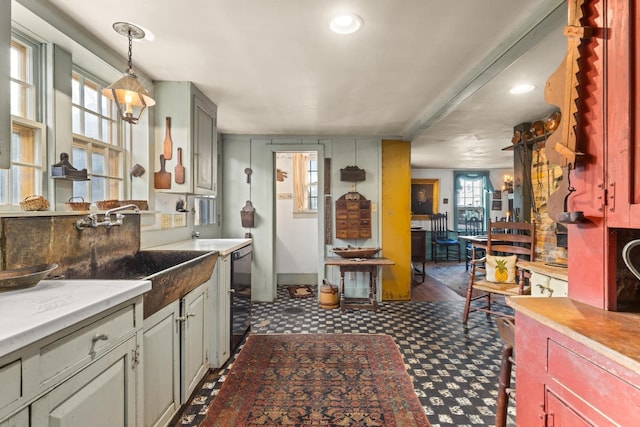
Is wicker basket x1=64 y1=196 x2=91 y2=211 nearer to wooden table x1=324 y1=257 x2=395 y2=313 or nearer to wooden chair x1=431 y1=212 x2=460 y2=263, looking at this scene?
wooden table x1=324 y1=257 x2=395 y2=313

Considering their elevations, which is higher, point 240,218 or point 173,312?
point 240,218

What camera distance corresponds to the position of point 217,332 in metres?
2.36

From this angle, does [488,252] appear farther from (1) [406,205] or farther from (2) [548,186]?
(1) [406,205]

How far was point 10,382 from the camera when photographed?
735mm

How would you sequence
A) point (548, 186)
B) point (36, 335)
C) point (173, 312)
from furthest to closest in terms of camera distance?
1. point (548, 186)
2. point (173, 312)
3. point (36, 335)

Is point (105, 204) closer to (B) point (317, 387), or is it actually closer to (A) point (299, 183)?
(B) point (317, 387)

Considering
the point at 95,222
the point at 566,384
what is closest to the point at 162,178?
the point at 95,222

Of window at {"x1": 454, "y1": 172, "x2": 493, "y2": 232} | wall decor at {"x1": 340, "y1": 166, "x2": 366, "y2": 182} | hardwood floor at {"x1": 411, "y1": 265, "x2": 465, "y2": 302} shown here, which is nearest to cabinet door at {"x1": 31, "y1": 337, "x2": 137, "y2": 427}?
wall decor at {"x1": 340, "y1": 166, "x2": 366, "y2": 182}

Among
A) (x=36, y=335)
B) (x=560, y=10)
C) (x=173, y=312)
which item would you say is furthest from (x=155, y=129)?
(x=560, y=10)

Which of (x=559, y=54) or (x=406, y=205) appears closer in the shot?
(x=559, y=54)

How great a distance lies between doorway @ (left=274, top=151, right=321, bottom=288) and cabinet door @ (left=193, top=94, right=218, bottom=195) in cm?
225

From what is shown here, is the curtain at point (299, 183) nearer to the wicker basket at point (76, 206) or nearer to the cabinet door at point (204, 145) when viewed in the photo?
the cabinet door at point (204, 145)

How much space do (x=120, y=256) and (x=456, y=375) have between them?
2.58m

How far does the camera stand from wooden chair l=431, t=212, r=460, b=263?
24.4ft
